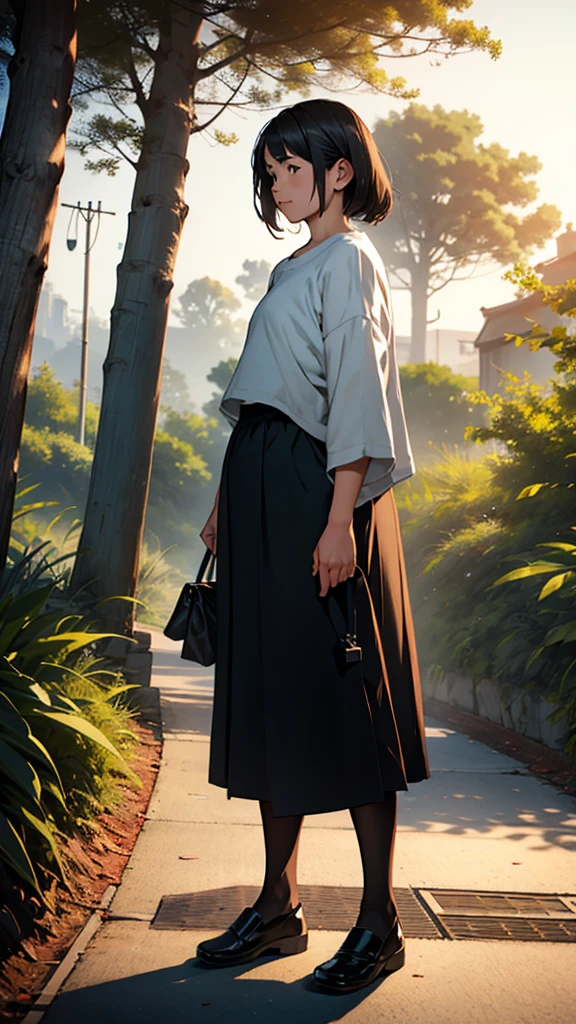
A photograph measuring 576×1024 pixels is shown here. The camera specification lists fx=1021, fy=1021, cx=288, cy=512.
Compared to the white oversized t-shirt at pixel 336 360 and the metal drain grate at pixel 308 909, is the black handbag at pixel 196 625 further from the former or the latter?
the metal drain grate at pixel 308 909

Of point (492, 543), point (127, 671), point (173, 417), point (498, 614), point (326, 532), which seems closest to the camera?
point (326, 532)

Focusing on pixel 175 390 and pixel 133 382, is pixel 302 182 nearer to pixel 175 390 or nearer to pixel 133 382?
pixel 133 382

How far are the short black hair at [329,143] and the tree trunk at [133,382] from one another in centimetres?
337

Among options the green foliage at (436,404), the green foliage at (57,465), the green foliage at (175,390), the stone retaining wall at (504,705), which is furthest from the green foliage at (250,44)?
the green foliage at (175,390)

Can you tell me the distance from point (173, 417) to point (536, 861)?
57224mm

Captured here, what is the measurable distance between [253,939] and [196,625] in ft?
2.28

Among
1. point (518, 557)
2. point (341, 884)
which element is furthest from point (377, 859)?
point (518, 557)

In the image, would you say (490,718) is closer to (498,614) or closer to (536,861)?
(498,614)

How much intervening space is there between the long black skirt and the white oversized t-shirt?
66 millimetres

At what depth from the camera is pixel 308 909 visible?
8.54ft

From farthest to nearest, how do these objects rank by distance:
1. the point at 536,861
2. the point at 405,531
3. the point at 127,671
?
the point at 405,531 < the point at 127,671 < the point at 536,861

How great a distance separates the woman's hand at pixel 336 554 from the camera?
6.89 ft

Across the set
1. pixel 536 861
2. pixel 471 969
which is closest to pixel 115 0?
pixel 536 861

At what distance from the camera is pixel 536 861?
3109 millimetres
